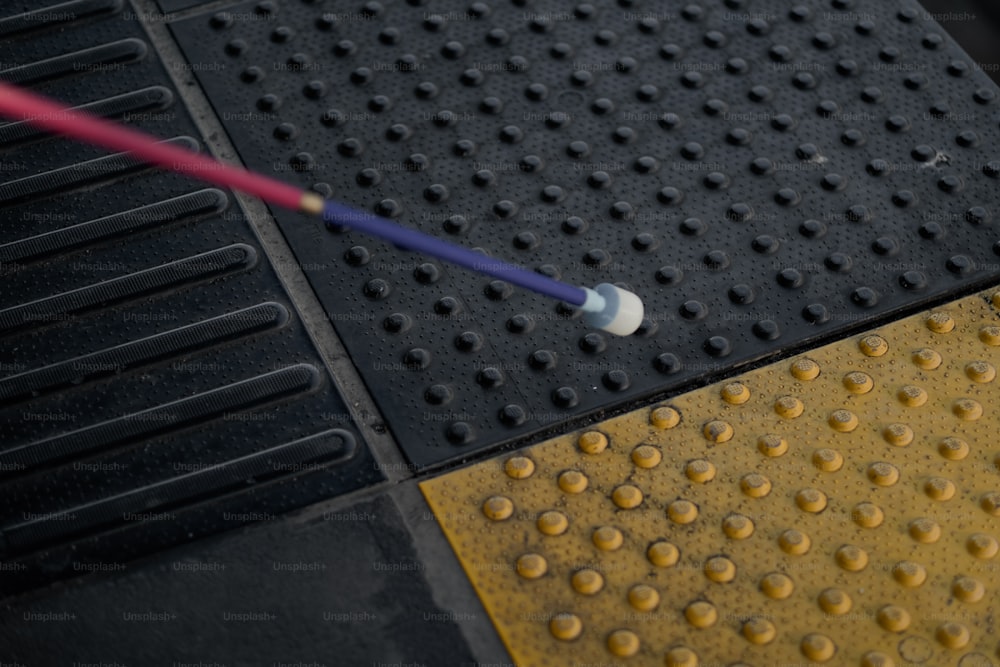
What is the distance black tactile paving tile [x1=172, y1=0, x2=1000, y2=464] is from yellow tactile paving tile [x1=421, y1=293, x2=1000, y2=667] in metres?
0.12

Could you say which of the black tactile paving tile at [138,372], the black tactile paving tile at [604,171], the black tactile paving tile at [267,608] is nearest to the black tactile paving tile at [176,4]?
the black tactile paving tile at [604,171]

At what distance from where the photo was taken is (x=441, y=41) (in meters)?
3.62

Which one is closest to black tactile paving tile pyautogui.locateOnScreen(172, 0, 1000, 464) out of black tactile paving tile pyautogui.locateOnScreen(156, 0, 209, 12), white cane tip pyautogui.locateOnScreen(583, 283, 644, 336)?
black tactile paving tile pyautogui.locateOnScreen(156, 0, 209, 12)

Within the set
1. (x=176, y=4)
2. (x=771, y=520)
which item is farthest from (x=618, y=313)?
(x=176, y=4)

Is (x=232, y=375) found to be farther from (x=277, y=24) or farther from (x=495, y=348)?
(x=277, y=24)

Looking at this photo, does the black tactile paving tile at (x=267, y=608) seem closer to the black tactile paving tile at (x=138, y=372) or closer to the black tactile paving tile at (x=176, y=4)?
the black tactile paving tile at (x=138, y=372)

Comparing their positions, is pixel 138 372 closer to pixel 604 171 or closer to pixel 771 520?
pixel 604 171

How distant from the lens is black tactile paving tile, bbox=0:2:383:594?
8.82 ft

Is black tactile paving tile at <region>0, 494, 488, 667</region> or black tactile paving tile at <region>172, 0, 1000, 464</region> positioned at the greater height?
black tactile paving tile at <region>172, 0, 1000, 464</region>

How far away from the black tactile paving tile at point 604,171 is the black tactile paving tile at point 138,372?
17 cm

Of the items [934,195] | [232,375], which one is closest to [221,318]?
[232,375]

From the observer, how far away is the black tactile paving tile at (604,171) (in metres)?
2.95

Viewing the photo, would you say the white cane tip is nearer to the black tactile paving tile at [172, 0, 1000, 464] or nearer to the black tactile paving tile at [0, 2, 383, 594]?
the black tactile paving tile at [172, 0, 1000, 464]

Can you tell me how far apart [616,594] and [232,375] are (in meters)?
1.02
